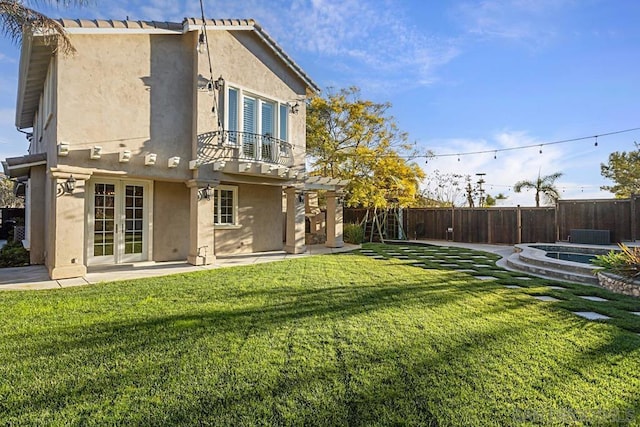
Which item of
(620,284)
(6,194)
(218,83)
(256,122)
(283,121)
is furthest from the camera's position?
(6,194)

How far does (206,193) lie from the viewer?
431 inches

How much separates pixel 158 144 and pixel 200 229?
2.80 metres

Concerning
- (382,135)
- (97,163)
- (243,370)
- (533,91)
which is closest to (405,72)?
(382,135)

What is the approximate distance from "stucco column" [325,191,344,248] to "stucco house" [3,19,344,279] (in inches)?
86.6

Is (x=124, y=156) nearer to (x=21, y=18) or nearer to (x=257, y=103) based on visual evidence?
(x=21, y=18)

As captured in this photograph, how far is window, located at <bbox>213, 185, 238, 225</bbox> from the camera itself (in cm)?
1280

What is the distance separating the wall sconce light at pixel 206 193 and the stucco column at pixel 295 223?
3729 mm

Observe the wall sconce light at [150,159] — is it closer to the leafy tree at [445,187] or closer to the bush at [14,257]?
the bush at [14,257]

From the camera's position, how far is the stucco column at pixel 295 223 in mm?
13828

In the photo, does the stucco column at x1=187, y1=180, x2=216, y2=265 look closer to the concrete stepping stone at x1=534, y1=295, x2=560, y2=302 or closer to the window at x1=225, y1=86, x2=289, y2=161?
the window at x1=225, y1=86, x2=289, y2=161

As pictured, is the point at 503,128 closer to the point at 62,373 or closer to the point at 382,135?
the point at 382,135

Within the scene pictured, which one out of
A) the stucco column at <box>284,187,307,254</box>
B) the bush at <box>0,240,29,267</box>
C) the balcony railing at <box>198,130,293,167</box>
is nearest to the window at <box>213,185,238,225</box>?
the balcony railing at <box>198,130,293,167</box>

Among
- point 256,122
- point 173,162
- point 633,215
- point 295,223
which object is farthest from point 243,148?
point 633,215

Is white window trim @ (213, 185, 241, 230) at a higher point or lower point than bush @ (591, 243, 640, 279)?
higher
